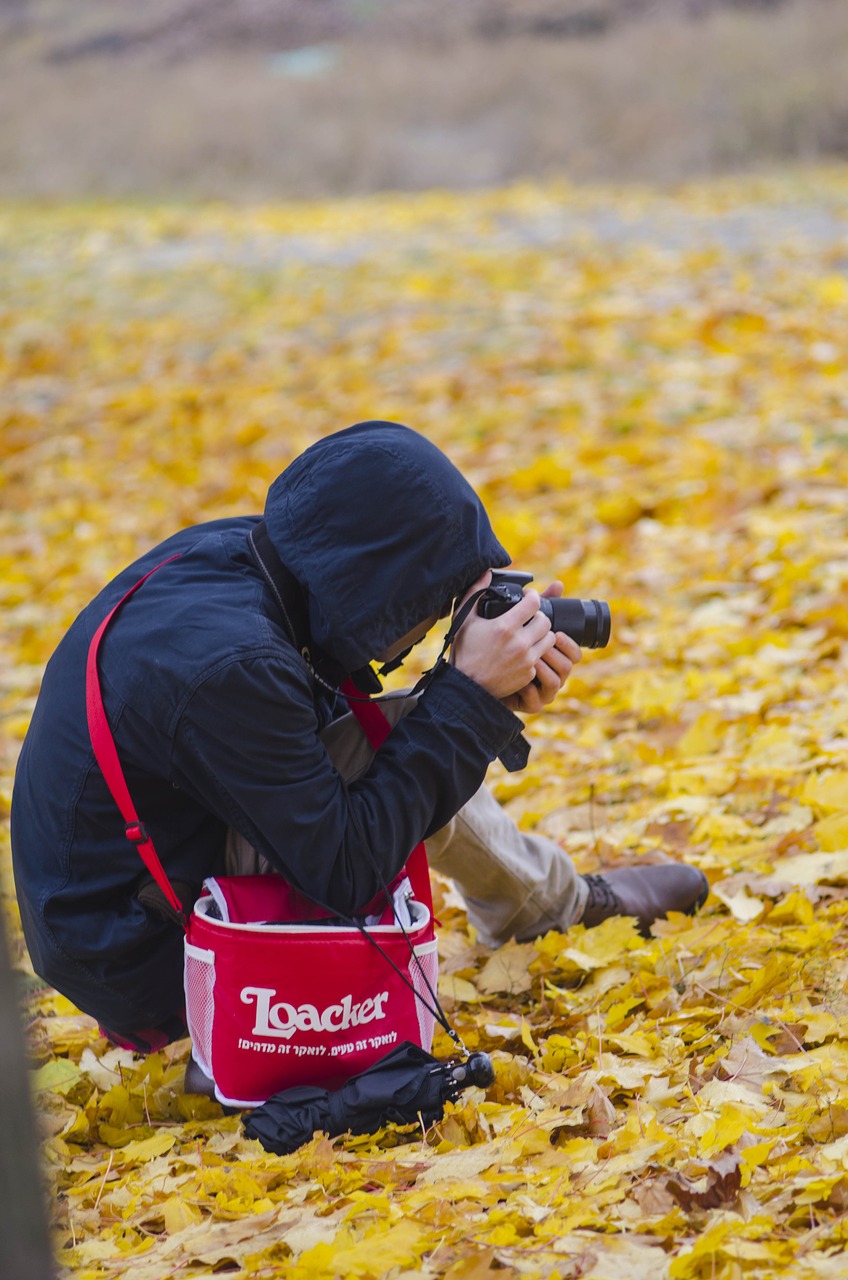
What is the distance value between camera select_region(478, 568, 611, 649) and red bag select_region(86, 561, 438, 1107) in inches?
18.1

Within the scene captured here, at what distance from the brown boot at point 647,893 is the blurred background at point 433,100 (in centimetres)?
1251

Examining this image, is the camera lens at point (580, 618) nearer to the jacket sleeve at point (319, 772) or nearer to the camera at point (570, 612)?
the camera at point (570, 612)

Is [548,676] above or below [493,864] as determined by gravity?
above

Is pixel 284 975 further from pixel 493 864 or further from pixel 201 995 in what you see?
pixel 493 864

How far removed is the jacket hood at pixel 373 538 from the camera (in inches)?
70.4

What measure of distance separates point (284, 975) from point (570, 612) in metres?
0.69

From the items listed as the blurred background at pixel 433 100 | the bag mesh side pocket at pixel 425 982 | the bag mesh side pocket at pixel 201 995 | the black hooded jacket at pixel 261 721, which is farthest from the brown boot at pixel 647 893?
the blurred background at pixel 433 100

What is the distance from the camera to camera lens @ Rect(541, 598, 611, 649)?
2.03m

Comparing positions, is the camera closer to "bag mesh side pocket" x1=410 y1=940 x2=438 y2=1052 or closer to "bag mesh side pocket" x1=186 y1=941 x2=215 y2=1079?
"bag mesh side pocket" x1=410 y1=940 x2=438 y2=1052

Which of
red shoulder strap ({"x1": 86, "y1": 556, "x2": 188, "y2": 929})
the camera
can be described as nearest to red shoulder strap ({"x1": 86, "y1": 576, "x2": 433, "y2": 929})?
red shoulder strap ({"x1": 86, "y1": 556, "x2": 188, "y2": 929})

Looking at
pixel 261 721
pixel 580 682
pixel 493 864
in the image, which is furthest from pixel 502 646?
pixel 580 682

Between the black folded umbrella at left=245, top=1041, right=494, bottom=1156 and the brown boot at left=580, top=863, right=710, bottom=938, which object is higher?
the black folded umbrella at left=245, top=1041, right=494, bottom=1156

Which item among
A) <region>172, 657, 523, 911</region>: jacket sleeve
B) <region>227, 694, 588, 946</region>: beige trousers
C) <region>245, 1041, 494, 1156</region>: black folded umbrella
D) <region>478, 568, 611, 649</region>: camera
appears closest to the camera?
<region>172, 657, 523, 911</region>: jacket sleeve

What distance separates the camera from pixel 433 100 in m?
18.8
